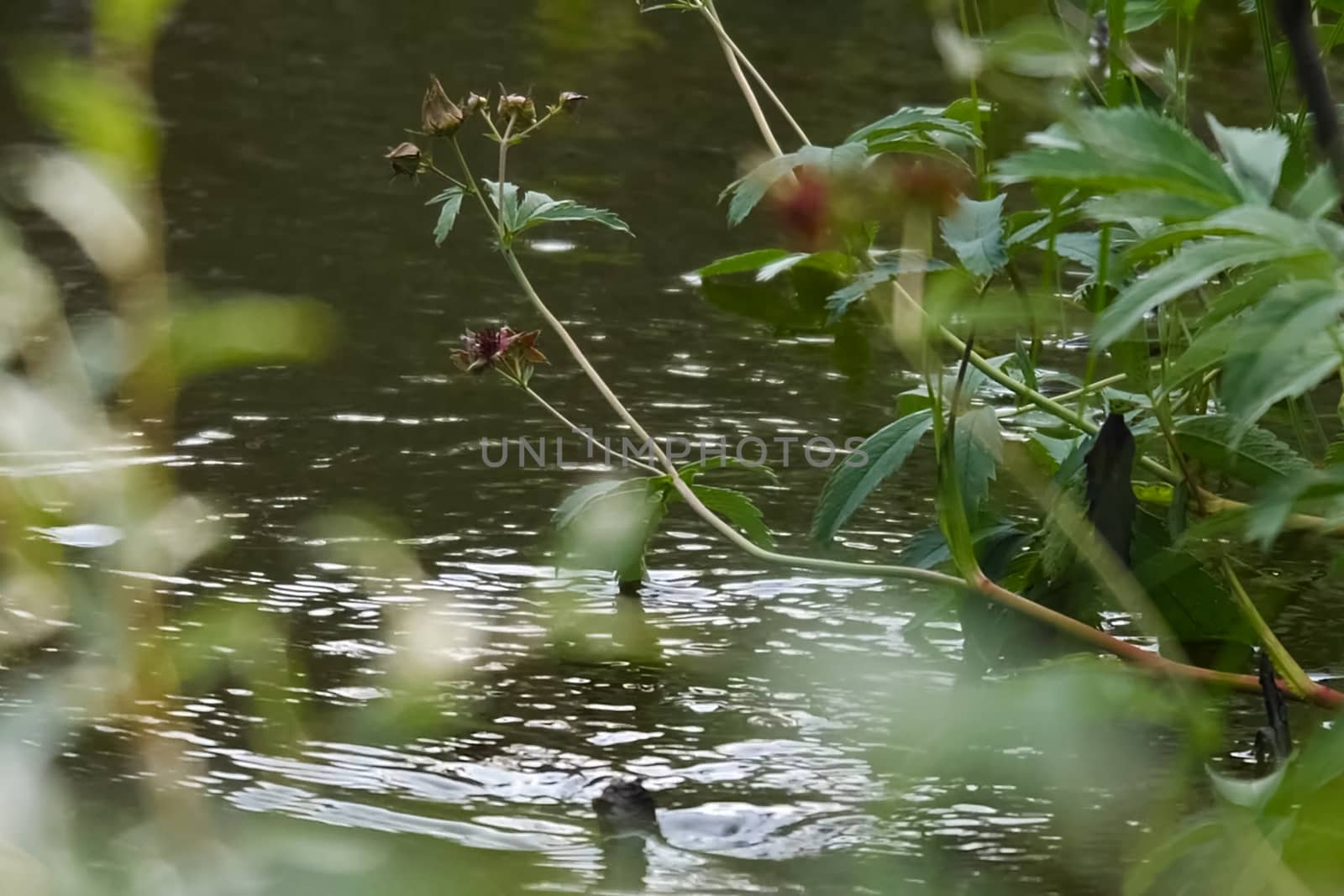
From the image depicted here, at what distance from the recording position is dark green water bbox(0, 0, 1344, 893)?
3.86ft

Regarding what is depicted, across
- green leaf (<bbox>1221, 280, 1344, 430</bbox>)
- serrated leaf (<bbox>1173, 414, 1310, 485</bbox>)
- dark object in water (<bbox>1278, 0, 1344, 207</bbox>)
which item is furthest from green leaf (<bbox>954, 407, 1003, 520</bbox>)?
dark object in water (<bbox>1278, 0, 1344, 207</bbox>)

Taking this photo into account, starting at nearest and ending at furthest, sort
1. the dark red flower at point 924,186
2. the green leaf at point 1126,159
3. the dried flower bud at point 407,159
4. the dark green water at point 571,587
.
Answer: the green leaf at point 1126,159, the dark red flower at point 924,186, the dark green water at point 571,587, the dried flower bud at point 407,159

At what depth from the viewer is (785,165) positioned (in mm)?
1242

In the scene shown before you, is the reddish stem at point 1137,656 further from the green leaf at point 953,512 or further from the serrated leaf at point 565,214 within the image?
the serrated leaf at point 565,214

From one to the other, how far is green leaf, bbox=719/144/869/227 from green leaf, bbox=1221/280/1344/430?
47 centimetres

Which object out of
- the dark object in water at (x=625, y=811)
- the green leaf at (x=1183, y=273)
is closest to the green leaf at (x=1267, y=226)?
the green leaf at (x=1183, y=273)

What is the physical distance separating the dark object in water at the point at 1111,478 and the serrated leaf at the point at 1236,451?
5 centimetres

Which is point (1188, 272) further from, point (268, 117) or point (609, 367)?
point (268, 117)

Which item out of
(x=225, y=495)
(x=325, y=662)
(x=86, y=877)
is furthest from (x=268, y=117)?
(x=86, y=877)

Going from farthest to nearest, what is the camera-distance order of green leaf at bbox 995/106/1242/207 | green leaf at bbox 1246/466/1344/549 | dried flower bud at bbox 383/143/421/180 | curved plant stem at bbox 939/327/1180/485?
dried flower bud at bbox 383/143/421/180, curved plant stem at bbox 939/327/1180/485, green leaf at bbox 1246/466/1344/549, green leaf at bbox 995/106/1242/207

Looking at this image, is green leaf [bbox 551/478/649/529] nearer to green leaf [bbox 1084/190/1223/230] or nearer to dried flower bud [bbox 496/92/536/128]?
dried flower bud [bbox 496/92/536/128]

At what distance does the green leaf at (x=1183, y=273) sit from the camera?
657 mm

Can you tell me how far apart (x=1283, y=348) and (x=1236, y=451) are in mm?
678

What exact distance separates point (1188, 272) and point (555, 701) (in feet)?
2.66
